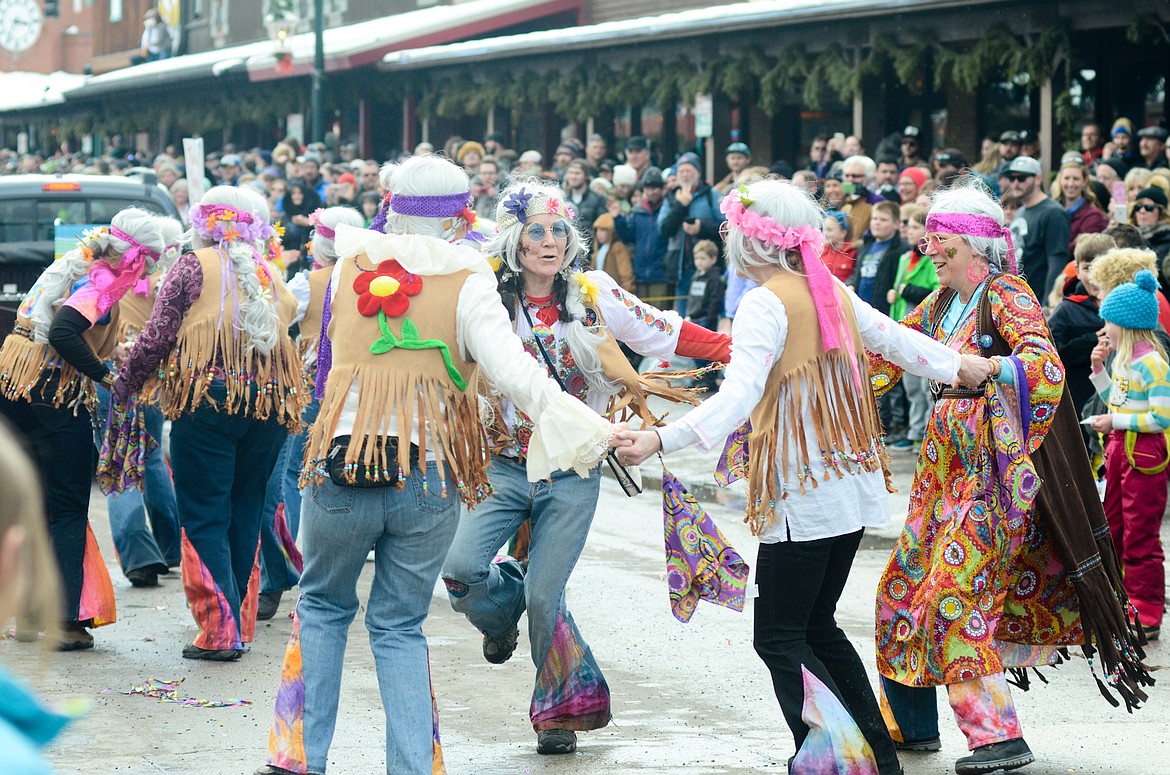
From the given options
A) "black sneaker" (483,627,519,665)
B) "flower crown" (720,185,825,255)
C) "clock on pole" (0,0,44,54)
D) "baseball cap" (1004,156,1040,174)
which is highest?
"clock on pole" (0,0,44,54)

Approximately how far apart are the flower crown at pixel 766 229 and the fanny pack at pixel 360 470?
1.18 metres

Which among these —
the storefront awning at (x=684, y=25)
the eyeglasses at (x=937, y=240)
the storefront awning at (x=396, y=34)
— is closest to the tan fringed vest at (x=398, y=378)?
the eyeglasses at (x=937, y=240)

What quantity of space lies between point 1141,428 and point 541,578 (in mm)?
2971

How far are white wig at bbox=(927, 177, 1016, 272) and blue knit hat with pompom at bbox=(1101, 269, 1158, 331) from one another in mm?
1633

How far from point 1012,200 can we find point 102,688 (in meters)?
7.47

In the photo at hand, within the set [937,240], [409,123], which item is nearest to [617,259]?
[937,240]

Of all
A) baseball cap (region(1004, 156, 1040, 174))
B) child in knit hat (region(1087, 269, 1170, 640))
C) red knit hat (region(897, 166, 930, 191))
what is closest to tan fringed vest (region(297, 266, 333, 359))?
child in knit hat (region(1087, 269, 1170, 640))

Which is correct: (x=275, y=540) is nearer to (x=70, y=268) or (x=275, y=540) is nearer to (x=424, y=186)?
(x=70, y=268)

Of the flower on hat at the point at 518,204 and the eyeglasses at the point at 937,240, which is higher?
the flower on hat at the point at 518,204

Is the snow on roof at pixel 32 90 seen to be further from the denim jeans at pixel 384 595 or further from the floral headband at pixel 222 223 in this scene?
the denim jeans at pixel 384 595

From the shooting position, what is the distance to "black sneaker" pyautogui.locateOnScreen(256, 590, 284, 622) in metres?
7.46

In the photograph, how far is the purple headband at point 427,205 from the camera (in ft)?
15.1

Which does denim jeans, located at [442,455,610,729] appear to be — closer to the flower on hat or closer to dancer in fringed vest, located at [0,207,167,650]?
the flower on hat

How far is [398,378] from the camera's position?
446cm
